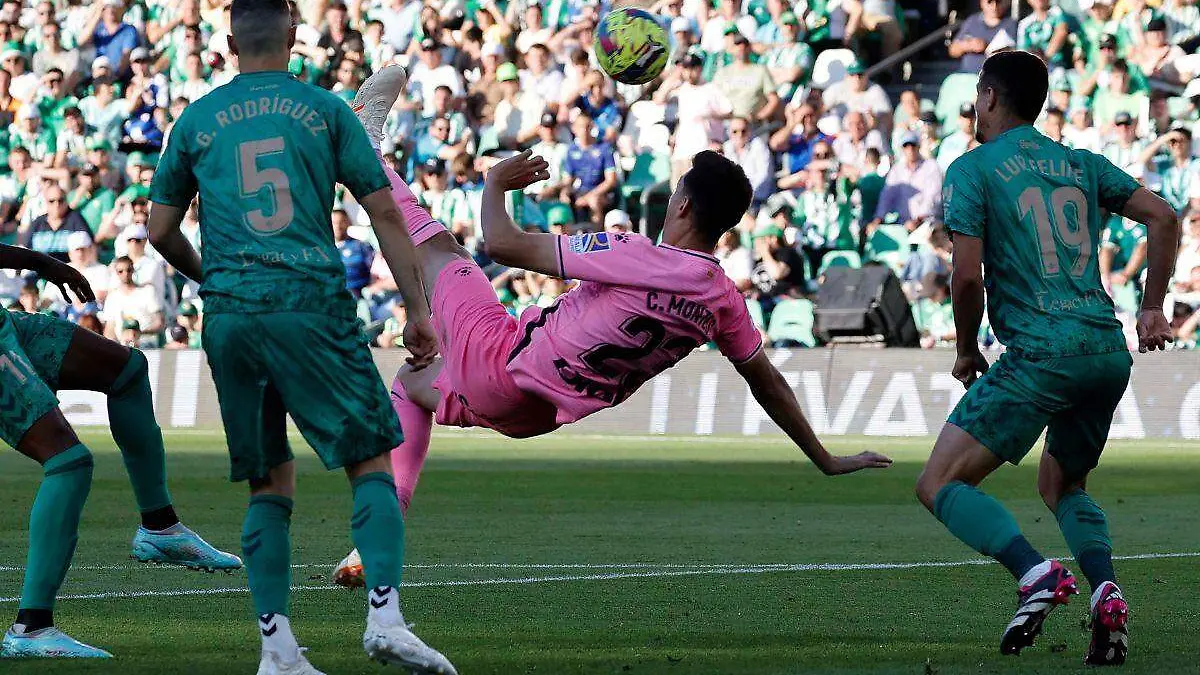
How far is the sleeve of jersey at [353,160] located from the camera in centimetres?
562

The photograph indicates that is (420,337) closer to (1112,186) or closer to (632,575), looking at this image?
(1112,186)

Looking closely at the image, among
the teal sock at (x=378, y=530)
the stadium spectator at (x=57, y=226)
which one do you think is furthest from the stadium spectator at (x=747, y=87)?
the teal sock at (x=378, y=530)

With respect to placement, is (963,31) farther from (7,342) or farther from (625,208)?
(7,342)

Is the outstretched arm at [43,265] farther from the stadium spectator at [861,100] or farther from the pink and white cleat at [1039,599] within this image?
the stadium spectator at [861,100]

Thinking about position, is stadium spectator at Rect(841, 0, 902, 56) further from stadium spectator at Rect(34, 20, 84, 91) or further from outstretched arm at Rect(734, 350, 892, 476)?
outstretched arm at Rect(734, 350, 892, 476)

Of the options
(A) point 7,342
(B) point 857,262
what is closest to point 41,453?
(A) point 7,342

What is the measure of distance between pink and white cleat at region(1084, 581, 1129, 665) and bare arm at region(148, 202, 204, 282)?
2950mm

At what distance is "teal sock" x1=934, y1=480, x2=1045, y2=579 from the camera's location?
6055 millimetres

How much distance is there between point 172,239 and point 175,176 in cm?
22

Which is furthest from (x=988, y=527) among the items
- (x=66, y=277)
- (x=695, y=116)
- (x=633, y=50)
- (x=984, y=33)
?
(x=984, y=33)

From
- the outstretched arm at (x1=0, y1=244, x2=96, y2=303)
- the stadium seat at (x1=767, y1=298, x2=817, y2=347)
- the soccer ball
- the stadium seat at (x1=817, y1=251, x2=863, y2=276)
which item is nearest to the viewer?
the outstretched arm at (x1=0, y1=244, x2=96, y2=303)

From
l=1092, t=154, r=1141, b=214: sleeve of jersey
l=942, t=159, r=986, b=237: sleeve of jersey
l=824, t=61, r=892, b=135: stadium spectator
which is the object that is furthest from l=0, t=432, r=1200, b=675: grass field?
l=824, t=61, r=892, b=135: stadium spectator

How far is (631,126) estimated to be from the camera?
2389cm

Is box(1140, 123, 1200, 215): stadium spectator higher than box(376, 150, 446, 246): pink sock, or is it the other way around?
box(376, 150, 446, 246): pink sock
